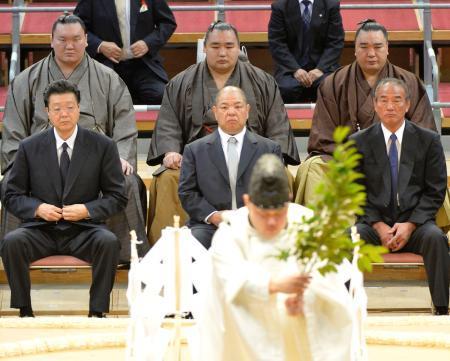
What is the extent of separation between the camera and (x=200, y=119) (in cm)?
550

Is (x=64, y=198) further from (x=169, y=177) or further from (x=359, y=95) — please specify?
(x=359, y=95)

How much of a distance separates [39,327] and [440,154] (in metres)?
1.76

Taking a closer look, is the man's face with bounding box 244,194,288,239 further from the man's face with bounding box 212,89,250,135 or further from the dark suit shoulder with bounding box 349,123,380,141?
the dark suit shoulder with bounding box 349,123,380,141

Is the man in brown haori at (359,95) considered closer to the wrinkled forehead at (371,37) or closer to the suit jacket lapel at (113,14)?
the wrinkled forehead at (371,37)

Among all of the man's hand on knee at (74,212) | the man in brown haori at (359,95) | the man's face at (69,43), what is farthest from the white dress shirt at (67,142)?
the man in brown haori at (359,95)

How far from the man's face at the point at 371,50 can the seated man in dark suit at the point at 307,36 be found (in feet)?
1.86

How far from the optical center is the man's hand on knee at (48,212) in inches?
191

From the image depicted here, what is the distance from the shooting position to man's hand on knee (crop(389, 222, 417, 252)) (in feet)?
16.2

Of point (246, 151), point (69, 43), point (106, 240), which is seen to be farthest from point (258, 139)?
point (69, 43)

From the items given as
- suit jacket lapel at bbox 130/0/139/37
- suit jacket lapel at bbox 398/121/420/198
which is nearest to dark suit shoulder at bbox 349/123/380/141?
suit jacket lapel at bbox 398/121/420/198

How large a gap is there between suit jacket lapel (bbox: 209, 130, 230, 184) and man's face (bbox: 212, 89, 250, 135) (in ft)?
0.22

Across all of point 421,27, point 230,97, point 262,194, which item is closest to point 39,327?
point 230,97

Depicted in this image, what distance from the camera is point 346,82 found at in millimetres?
5547

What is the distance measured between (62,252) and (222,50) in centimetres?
115
